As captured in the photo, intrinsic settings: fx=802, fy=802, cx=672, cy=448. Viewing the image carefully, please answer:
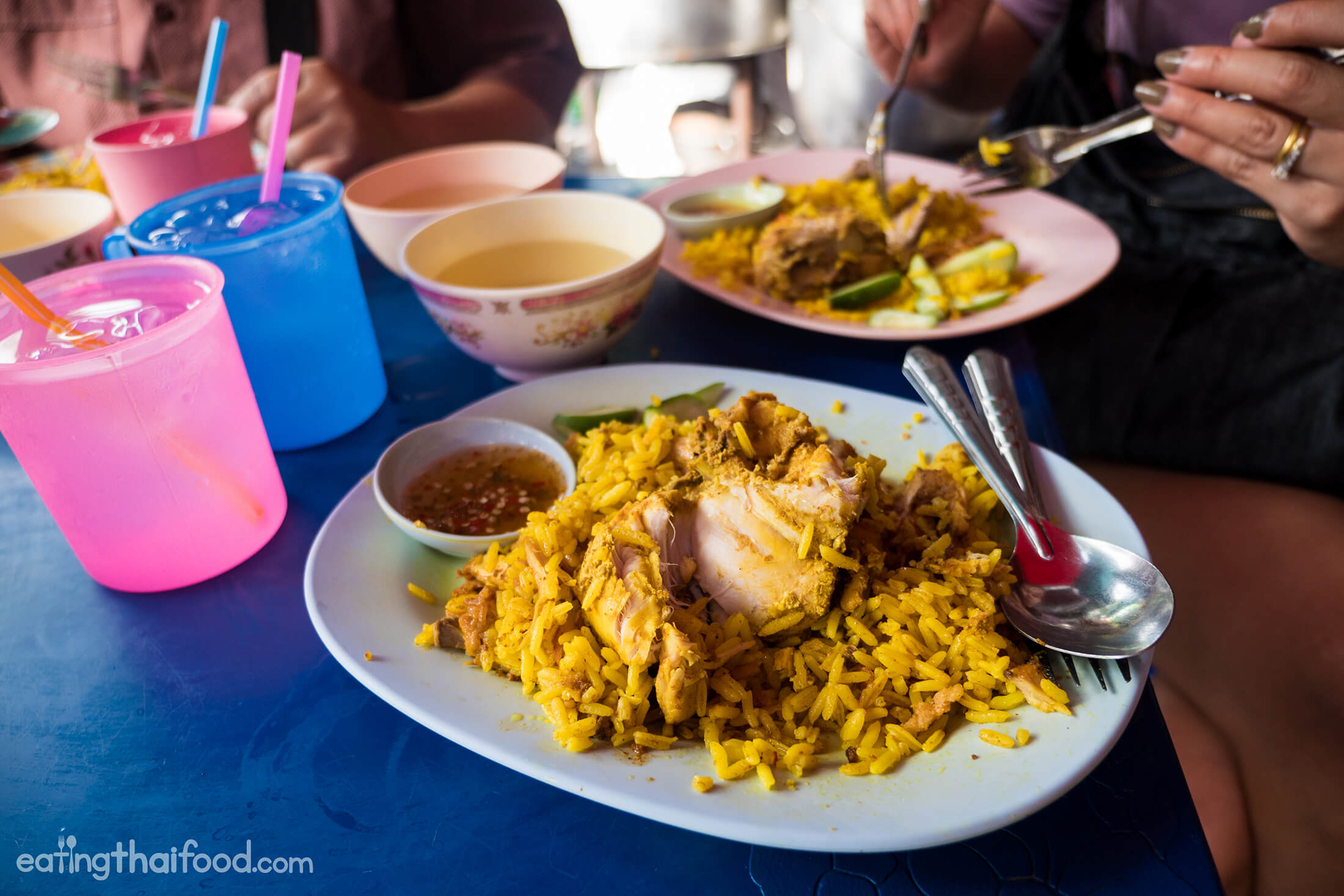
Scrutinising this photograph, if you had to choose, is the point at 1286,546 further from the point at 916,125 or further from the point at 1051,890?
the point at 916,125

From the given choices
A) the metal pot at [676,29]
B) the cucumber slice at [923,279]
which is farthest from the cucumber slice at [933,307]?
the metal pot at [676,29]

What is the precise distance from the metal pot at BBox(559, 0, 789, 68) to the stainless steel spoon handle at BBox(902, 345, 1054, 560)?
17.3ft

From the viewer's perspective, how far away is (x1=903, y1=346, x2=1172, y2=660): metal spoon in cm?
112

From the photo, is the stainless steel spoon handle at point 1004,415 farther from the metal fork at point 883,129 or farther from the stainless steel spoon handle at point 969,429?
the metal fork at point 883,129

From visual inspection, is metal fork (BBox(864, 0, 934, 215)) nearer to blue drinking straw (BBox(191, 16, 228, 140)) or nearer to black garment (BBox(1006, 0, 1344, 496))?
black garment (BBox(1006, 0, 1344, 496))

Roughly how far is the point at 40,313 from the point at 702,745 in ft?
4.01

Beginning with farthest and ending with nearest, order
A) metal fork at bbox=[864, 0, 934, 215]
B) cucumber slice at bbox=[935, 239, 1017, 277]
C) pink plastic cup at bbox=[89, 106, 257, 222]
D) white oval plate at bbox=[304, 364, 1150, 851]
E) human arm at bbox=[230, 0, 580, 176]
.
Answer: human arm at bbox=[230, 0, 580, 176]
metal fork at bbox=[864, 0, 934, 215]
cucumber slice at bbox=[935, 239, 1017, 277]
pink plastic cup at bbox=[89, 106, 257, 222]
white oval plate at bbox=[304, 364, 1150, 851]

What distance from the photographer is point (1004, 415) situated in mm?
1481

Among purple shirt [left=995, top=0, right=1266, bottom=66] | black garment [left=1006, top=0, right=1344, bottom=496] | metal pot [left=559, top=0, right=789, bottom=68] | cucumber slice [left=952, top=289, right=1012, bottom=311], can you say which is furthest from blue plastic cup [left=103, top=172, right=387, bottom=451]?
metal pot [left=559, top=0, right=789, bottom=68]

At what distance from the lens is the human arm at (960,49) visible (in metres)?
2.96

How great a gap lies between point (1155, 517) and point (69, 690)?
256cm

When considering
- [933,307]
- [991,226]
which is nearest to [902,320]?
[933,307]

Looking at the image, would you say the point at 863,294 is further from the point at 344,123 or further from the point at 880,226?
the point at 344,123

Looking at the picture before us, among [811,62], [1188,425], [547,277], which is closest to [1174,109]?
[1188,425]
